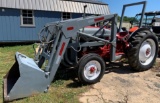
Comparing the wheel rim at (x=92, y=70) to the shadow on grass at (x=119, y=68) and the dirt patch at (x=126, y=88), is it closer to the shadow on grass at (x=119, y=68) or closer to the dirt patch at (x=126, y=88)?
the dirt patch at (x=126, y=88)

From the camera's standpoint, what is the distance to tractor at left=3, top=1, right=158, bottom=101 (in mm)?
4020

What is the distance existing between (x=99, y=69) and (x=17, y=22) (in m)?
9.78

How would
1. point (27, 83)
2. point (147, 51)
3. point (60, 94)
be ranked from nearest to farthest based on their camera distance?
point (27, 83), point (60, 94), point (147, 51)

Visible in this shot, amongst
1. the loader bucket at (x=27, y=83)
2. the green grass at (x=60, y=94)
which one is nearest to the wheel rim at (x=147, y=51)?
the green grass at (x=60, y=94)

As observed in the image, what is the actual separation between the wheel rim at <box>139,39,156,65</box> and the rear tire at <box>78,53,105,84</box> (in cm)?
170

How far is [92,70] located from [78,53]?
2.70ft

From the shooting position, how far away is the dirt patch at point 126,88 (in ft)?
13.6

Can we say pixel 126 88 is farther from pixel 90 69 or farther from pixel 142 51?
pixel 142 51

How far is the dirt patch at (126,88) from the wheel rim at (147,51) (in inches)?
13.6

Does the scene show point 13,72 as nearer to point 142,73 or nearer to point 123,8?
point 142,73

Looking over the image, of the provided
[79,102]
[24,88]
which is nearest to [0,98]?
[24,88]

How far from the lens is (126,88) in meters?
4.74

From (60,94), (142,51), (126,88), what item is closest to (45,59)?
(60,94)

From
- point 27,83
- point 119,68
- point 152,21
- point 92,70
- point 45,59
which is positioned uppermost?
point 152,21
